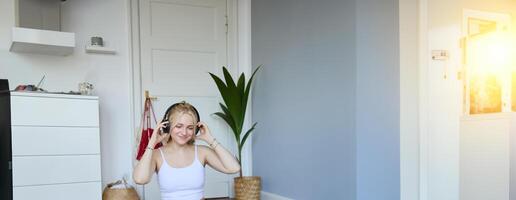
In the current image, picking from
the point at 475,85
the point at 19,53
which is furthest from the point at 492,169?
the point at 19,53

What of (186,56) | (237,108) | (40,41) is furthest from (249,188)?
(40,41)

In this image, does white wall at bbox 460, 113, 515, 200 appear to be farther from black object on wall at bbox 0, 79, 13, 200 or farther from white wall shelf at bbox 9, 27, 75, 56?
black object on wall at bbox 0, 79, 13, 200

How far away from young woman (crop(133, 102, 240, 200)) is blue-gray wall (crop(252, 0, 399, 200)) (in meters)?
1.45

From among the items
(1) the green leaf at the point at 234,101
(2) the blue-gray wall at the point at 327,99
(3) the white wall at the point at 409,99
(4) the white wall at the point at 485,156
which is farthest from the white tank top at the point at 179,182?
(4) the white wall at the point at 485,156

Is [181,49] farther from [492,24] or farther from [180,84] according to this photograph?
[492,24]

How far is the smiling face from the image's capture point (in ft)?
5.45

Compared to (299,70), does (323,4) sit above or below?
above

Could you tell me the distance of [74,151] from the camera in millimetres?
3166

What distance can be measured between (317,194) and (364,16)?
1.42 metres

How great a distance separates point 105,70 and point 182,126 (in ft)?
8.07

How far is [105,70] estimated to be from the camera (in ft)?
12.5

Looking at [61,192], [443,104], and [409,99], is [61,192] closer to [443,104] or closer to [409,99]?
[409,99]

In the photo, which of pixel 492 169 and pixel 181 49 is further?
pixel 181 49

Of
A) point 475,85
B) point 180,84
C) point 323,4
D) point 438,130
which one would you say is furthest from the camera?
point 180,84
